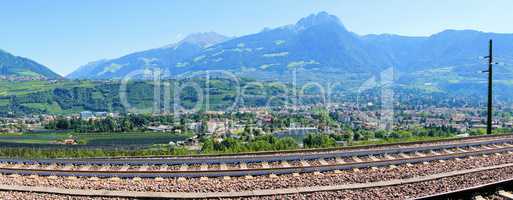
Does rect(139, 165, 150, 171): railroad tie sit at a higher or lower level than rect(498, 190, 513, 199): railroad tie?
lower

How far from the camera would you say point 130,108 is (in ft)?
501

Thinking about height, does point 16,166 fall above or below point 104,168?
below

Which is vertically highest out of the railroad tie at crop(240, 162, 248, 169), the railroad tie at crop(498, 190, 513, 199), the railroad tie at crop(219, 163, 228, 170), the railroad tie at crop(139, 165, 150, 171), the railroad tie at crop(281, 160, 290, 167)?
the railroad tie at crop(498, 190, 513, 199)

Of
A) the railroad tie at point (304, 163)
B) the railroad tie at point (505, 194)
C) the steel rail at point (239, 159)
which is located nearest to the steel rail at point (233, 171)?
the railroad tie at point (304, 163)

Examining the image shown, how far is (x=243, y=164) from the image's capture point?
11.6m

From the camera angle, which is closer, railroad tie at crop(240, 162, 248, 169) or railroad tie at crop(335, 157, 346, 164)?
railroad tie at crop(240, 162, 248, 169)

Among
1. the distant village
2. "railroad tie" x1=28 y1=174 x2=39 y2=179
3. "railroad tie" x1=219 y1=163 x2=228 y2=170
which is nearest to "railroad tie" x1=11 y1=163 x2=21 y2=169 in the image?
"railroad tie" x1=28 y1=174 x2=39 y2=179

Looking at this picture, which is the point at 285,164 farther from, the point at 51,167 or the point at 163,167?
the point at 51,167

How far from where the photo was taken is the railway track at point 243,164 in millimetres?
A: 10367

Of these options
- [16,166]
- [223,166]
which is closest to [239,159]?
[223,166]

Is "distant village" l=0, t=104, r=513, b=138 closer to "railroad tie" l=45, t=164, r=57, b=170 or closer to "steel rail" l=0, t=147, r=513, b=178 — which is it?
"steel rail" l=0, t=147, r=513, b=178

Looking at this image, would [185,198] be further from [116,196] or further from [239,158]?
[239,158]

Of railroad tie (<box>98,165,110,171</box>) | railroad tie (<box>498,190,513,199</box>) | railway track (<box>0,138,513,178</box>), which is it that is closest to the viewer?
railroad tie (<box>498,190,513,199</box>)

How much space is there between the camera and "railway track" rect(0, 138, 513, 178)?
10.4 m
